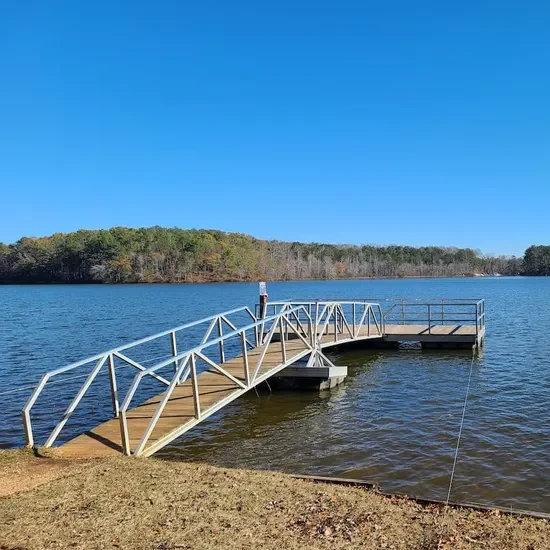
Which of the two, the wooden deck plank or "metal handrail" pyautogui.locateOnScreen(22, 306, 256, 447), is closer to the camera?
"metal handrail" pyautogui.locateOnScreen(22, 306, 256, 447)

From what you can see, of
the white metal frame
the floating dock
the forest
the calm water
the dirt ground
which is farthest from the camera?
the forest

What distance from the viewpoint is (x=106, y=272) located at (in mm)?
125062

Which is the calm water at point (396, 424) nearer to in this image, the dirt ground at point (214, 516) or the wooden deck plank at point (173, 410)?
the wooden deck plank at point (173, 410)

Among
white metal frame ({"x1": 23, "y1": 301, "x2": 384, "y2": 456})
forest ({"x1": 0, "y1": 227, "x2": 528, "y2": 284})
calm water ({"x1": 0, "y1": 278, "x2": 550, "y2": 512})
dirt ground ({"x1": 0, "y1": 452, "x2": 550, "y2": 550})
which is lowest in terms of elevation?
calm water ({"x1": 0, "y1": 278, "x2": 550, "y2": 512})

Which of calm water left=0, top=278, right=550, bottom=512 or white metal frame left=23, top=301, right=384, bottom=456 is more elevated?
white metal frame left=23, top=301, right=384, bottom=456

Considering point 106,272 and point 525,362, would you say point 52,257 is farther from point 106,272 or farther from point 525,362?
point 525,362

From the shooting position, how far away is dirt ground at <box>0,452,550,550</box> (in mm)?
4867

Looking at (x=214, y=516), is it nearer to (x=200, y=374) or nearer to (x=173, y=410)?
(x=173, y=410)

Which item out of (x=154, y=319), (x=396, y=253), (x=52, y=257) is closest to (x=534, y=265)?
(x=396, y=253)

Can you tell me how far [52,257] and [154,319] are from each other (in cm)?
10463

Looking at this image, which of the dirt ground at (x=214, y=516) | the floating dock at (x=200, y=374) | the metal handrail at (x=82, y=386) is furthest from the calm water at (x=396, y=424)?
the dirt ground at (x=214, y=516)

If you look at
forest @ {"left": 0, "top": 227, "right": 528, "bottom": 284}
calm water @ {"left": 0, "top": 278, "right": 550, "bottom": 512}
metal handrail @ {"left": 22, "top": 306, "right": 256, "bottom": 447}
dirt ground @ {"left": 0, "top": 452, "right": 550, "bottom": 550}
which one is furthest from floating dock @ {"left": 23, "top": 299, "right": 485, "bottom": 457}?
forest @ {"left": 0, "top": 227, "right": 528, "bottom": 284}

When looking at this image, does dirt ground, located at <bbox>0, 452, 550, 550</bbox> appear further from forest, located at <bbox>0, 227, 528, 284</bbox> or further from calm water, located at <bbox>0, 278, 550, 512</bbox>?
forest, located at <bbox>0, 227, 528, 284</bbox>

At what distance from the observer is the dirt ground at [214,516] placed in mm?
4867
